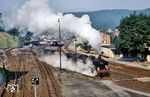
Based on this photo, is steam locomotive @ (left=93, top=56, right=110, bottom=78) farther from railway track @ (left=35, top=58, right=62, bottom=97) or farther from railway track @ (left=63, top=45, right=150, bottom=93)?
Answer: railway track @ (left=35, top=58, right=62, bottom=97)

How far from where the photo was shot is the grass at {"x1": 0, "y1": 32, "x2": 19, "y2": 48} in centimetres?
15862

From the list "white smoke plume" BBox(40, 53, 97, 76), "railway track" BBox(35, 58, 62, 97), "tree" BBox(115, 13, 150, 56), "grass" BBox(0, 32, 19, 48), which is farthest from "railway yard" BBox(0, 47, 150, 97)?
"grass" BBox(0, 32, 19, 48)

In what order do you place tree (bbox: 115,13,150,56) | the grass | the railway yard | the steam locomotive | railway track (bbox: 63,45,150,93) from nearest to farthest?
the railway yard → railway track (bbox: 63,45,150,93) → the steam locomotive → tree (bbox: 115,13,150,56) → the grass

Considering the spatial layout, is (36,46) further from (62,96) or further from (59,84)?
(62,96)

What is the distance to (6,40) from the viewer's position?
16062 cm

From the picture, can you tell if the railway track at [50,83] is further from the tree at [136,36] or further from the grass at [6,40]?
the grass at [6,40]

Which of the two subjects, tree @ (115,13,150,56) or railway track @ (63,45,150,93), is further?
tree @ (115,13,150,56)

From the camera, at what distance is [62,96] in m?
36.9

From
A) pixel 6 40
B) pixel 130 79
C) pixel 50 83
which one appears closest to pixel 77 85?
pixel 50 83

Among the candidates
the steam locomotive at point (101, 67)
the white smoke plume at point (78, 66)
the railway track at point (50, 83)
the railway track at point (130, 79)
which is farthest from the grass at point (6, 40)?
the steam locomotive at point (101, 67)

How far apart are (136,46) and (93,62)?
20240 millimetres

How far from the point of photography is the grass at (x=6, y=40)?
520 ft

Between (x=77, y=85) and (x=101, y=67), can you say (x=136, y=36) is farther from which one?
(x=77, y=85)

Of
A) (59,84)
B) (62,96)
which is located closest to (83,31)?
(59,84)
